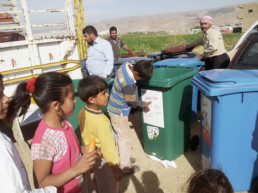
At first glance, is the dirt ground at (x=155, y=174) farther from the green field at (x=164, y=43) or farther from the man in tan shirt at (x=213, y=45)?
the green field at (x=164, y=43)

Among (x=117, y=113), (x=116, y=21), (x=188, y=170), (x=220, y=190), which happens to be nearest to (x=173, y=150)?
(x=188, y=170)

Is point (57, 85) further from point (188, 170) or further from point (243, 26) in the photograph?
point (243, 26)

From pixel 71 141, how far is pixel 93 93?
62cm

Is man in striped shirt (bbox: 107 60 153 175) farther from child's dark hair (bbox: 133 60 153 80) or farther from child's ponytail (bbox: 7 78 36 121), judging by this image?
child's ponytail (bbox: 7 78 36 121)

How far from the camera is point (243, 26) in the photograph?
142 ft

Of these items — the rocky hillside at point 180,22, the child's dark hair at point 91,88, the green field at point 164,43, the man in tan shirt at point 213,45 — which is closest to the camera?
the child's dark hair at point 91,88

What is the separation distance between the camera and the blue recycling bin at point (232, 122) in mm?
2137

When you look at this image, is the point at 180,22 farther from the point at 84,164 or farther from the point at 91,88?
the point at 84,164

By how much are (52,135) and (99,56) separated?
2.96m

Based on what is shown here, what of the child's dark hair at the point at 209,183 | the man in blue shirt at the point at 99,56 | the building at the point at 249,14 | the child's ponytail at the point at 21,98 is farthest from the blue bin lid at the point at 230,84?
the building at the point at 249,14

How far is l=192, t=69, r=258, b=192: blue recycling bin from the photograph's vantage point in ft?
7.01

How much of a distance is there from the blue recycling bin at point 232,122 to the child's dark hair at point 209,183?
3.41 ft

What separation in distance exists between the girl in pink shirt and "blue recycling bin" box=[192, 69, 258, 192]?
1408mm

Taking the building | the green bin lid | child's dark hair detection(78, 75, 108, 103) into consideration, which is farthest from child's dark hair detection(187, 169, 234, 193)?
the building
